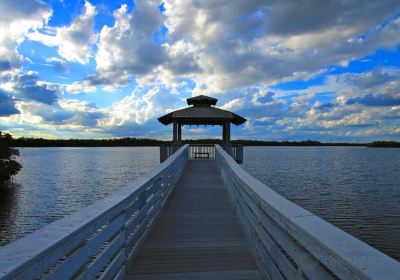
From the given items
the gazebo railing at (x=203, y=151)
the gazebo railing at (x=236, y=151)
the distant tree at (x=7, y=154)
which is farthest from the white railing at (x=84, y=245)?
the distant tree at (x=7, y=154)

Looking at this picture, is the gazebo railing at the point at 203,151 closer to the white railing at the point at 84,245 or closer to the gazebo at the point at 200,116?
the gazebo at the point at 200,116

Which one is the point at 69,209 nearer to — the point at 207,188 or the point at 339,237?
the point at 207,188

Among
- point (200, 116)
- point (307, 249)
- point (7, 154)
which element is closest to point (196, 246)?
point (307, 249)

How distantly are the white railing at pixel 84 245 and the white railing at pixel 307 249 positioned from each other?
4.84 feet

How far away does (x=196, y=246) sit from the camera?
498cm

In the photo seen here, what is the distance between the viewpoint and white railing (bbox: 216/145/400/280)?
1675mm

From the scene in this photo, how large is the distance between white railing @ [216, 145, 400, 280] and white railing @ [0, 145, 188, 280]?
1.48m

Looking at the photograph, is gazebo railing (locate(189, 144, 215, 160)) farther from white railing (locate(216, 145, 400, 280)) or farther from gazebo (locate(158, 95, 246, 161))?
white railing (locate(216, 145, 400, 280))

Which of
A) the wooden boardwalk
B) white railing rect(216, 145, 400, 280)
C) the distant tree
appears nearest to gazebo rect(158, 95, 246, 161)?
the wooden boardwalk

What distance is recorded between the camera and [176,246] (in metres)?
4.99

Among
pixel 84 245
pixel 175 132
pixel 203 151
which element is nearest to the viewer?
pixel 84 245

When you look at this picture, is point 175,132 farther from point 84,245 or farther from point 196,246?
point 84,245

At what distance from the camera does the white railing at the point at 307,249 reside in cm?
167

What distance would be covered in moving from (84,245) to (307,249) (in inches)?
60.9
